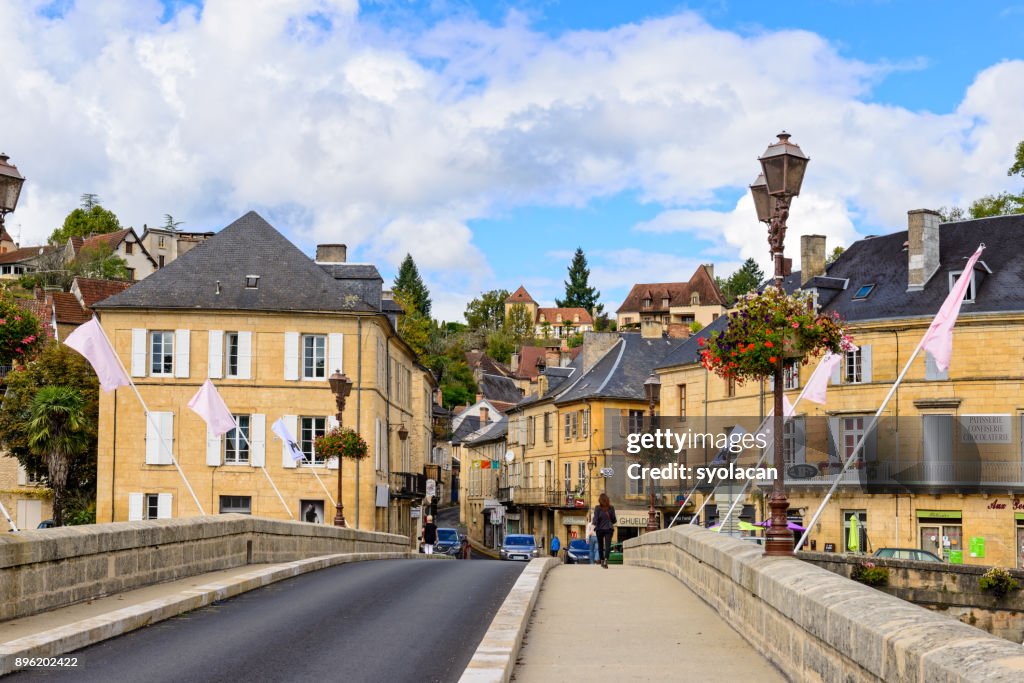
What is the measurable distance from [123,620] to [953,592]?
952 inches

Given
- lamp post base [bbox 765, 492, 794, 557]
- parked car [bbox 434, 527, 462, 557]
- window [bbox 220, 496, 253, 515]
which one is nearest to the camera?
lamp post base [bbox 765, 492, 794, 557]

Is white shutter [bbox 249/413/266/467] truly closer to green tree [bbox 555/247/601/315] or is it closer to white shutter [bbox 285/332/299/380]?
white shutter [bbox 285/332/299/380]

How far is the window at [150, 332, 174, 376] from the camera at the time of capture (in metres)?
46.8

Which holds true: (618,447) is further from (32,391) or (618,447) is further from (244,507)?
(32,391)

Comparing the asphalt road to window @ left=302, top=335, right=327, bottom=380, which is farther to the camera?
window @ left=302, top=335, right=327, bottom=380

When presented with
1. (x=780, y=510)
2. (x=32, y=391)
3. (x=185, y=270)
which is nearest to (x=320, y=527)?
(x=780, y=510)

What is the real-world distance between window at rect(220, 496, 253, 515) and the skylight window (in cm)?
2512

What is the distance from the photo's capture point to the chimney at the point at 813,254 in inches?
2185

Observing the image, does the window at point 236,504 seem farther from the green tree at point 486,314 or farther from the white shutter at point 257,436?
the green tree at point 486,314

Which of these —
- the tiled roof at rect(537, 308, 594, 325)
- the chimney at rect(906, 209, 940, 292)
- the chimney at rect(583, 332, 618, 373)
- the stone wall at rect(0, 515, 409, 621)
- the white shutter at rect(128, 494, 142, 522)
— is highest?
the tiled roof at rect(537, 308, 594, 325)

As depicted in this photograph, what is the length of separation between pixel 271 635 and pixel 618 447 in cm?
5279

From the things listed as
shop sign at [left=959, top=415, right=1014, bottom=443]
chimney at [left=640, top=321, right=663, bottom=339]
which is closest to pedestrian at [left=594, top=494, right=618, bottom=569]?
shop sign at [left=959, top=415, right=1014, bottom=443]

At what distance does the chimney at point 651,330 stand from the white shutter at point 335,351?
88.6 feet

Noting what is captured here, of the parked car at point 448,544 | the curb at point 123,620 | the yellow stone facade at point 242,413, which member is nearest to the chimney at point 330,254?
the yellow stone facade at point 242,413
